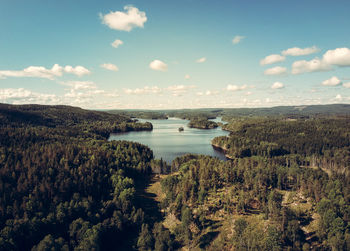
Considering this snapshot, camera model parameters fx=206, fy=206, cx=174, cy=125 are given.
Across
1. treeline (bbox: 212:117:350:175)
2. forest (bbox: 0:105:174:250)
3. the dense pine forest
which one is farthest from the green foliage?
treeline (bbox: 212:117:350:175)

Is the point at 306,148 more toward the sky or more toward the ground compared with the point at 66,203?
more toward the ground

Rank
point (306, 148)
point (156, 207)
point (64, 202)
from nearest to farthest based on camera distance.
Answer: point (64, 202)
point (156, 207)
point (306, 148)

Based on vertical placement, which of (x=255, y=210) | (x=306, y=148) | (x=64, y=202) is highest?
(x=306, y=148)

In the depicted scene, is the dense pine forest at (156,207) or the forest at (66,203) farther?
the dense pine forest at (156,207)

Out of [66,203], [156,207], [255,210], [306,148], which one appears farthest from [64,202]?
[306,148]

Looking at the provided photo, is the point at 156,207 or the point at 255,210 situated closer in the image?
the point at 255,210

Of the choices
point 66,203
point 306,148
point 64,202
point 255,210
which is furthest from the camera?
point 306,148

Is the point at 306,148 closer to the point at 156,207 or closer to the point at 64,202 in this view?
the point at 156,207

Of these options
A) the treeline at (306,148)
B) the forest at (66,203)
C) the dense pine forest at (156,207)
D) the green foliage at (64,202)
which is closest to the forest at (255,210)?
the dense pine forest at (156,207)

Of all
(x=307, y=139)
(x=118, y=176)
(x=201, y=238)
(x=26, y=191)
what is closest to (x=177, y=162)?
(x=118, y=176)

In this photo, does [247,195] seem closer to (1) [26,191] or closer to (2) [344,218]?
(2) [344,218]

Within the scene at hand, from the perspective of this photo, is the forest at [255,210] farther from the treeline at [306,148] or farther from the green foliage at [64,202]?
the treeline at [306,148]

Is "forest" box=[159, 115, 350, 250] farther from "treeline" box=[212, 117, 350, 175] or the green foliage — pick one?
"treeline" box=[212, 117, 350, 175]
